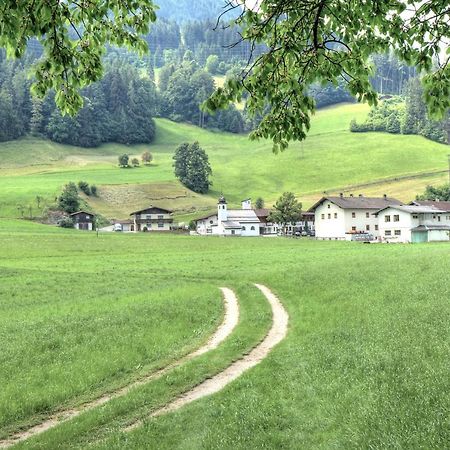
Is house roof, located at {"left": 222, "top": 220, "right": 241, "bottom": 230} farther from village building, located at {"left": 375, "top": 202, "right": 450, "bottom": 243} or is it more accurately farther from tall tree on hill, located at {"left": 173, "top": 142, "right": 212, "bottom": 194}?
tall tree on hill, located at {"left": 173, "top": 142, "right": 212, "bottom": 194}

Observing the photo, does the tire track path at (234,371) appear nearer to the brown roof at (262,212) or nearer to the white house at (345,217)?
the white house at (345,217)

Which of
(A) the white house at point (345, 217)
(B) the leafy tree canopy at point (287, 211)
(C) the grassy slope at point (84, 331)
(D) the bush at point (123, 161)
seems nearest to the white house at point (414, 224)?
(A) the white house at point (345, 217)

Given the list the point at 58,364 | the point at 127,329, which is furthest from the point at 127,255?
the point at 58,364

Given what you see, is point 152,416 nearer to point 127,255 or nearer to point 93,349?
point 93,349

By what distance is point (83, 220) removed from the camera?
400 feet

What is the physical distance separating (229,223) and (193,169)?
141ft

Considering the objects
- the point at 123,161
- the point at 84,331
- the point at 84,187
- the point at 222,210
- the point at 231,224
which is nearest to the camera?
the point at 84,331

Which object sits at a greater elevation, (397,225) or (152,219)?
(152,219)

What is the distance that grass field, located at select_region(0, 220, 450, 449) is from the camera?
9.26 m

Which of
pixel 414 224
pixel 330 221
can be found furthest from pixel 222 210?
pixel 414 224

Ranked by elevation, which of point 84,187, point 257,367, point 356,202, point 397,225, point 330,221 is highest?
point 84,187

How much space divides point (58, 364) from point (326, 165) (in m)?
182

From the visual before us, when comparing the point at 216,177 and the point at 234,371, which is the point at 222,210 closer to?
the point at 216,177

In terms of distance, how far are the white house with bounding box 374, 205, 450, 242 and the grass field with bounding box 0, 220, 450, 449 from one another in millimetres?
66835
